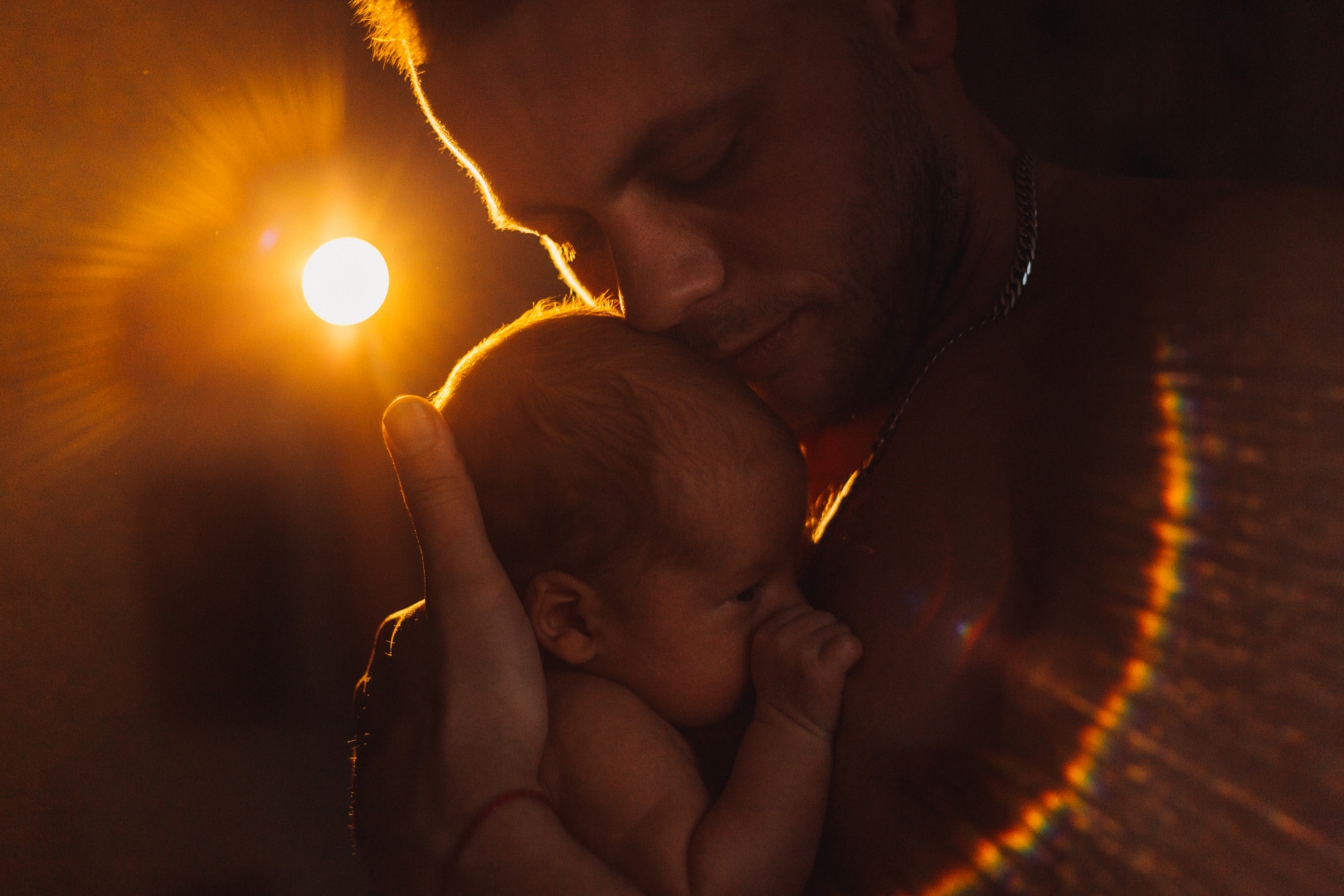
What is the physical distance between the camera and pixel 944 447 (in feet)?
2.59

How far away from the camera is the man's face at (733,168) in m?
0.83

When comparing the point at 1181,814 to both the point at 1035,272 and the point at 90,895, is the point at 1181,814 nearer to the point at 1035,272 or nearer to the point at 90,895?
the point at 1035,272

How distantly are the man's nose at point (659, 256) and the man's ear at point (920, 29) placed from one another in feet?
1.22

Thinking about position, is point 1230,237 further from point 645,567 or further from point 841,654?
point 645,567

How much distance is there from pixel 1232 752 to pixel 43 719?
2773 mm

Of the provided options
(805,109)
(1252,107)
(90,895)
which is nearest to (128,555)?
(90,895)

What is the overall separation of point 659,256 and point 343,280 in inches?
63.8

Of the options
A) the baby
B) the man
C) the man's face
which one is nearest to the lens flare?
the man

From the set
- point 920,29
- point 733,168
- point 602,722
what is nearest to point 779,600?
point 602,722

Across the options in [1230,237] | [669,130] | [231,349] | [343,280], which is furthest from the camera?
[231,349]

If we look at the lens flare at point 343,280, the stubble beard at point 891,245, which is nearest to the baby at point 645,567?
the stubble beard at point 891,245

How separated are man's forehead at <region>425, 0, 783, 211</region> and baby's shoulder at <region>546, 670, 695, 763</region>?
1.90 feet

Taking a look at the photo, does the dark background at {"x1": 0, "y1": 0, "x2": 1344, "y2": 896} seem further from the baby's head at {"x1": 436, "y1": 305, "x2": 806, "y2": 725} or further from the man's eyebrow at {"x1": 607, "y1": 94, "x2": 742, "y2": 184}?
the baby's head at {"x1": 436, "y1": 305, "x2": 806, "y2": 725}

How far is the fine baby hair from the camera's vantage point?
823 millimetres
